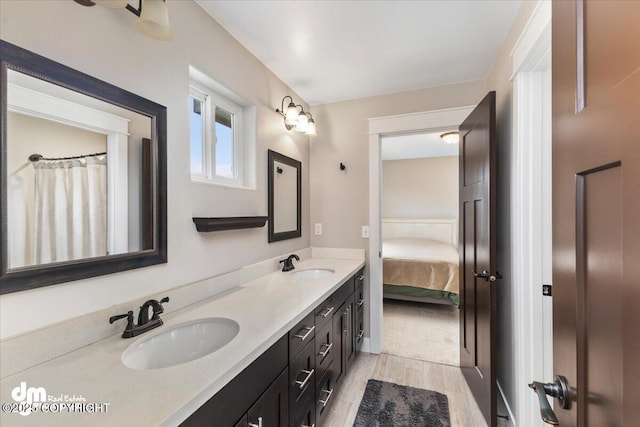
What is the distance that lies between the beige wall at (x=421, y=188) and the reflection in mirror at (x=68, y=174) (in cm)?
554

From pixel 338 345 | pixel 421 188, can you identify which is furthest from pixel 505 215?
pixel 421 188

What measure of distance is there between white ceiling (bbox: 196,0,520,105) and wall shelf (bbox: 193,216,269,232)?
1169mm

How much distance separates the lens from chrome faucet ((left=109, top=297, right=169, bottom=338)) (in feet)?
3.35

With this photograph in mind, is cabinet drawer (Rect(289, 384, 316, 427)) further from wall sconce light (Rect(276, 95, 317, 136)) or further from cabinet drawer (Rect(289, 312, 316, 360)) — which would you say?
wall sconce light (Rect(276, 95, 317, 136))

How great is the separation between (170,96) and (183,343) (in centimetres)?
114

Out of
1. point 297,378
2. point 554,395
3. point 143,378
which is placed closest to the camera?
point 554,395

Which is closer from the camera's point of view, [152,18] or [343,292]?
[152,18]

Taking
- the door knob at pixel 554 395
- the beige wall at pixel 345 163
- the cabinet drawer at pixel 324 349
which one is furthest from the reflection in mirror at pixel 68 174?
the beige wall at pixel 345 163

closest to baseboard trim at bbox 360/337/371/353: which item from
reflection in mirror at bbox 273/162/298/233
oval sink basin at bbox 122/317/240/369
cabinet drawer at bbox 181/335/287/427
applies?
reflection in mirror at bbox 273/162/298/233

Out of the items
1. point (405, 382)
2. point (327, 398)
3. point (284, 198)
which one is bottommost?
point (405, 382)

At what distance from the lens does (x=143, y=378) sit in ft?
2.50

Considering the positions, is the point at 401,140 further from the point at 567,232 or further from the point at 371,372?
the point at 567,232

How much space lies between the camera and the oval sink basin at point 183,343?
1.01m

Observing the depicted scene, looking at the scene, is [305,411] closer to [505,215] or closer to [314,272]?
[314,272]
